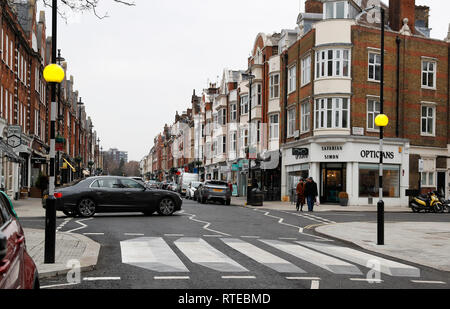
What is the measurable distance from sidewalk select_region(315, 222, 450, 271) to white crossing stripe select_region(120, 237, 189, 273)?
15.1 feet

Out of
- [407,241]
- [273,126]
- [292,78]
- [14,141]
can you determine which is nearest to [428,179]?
[292,78]

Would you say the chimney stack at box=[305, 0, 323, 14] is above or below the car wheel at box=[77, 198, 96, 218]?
above

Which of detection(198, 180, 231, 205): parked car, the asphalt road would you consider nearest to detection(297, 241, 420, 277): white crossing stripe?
the asphalt road

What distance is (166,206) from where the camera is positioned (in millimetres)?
20438

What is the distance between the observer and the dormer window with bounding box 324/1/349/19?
3519 cm

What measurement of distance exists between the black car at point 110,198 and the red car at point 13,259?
14.3 meters

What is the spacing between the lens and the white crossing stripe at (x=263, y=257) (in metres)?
8.75

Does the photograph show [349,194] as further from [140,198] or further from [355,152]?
[140,198]

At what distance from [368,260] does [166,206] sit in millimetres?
11308

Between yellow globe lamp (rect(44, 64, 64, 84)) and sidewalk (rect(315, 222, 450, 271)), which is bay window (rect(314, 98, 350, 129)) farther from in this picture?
yellow globe lamp (rect(44, 64, 64, 84))

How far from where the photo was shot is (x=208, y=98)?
241 ft

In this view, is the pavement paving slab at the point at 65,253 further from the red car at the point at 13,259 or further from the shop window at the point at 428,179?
the shop window at the point at 428,179

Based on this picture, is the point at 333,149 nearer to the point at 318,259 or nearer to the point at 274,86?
the point at 274,86

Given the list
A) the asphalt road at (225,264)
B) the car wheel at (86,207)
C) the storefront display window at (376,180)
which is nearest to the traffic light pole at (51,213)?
the asphalt road at (225,264)
